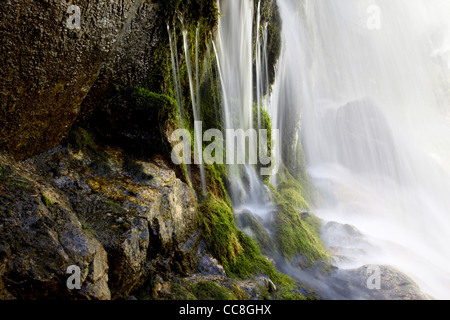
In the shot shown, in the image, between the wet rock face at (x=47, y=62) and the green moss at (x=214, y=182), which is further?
the green moss at (x=214, y=182)

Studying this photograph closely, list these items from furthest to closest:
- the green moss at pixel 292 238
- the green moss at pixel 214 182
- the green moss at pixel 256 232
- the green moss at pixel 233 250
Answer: the green moss at pixel 292 238
the green moss at pixel 256 232
the green moss at pixel 214 182
the green moss at pixel 233 250

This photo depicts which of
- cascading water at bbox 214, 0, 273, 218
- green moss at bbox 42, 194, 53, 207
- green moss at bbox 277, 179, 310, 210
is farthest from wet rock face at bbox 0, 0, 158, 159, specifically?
green moss at bbox 277, 179, 310, 210

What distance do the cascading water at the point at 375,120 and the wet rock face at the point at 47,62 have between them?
24.0ft

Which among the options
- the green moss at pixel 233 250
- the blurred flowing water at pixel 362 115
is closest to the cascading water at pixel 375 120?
the blurred flowing water at pixel 362 115

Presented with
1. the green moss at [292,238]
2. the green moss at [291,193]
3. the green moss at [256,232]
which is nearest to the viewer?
the green moss at [256,232]

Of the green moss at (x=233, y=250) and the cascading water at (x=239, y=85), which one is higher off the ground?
the cascading water at (x=239, y=85)

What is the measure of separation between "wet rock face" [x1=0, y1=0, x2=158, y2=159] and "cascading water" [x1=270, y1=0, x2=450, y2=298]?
730 centimetres

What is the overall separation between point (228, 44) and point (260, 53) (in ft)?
8.80

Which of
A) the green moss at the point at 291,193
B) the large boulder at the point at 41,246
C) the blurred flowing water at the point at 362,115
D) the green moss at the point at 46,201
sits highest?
the blurred flowing water at the point at 362,115

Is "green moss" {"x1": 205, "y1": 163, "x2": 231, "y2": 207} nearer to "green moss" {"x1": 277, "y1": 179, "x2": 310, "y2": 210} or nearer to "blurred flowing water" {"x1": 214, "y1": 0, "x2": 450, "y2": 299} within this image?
"blurred flowing water" {"x1": 214, "y1": 0, "x2": 450, "y2": 299}

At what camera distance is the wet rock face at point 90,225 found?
2391 millimetres

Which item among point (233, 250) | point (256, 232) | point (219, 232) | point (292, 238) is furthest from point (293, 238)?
point (219, 232)

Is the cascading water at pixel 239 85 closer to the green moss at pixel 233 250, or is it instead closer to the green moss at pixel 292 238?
the green moss at pixel 292 238

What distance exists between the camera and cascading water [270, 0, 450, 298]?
15203 mm
